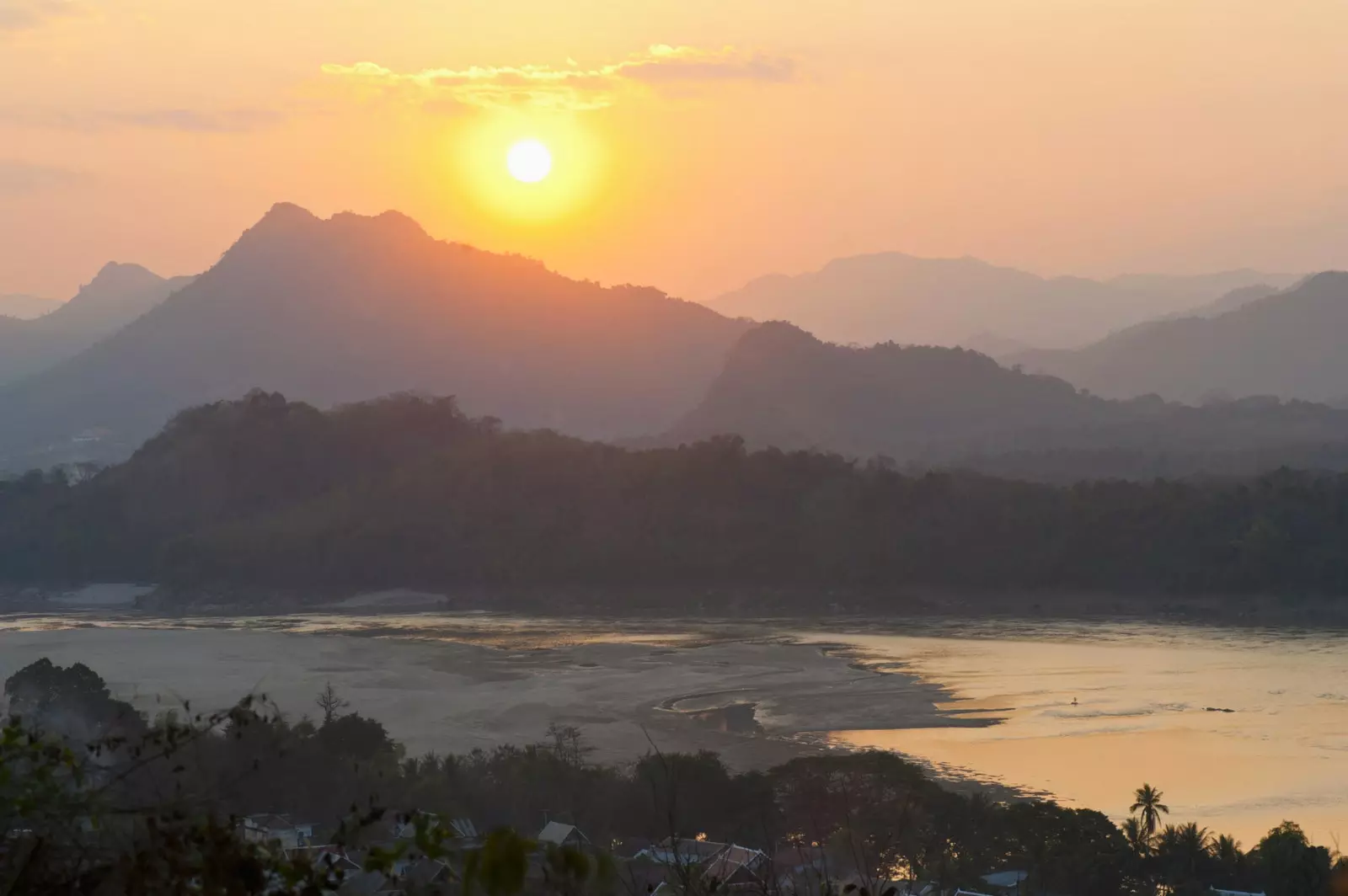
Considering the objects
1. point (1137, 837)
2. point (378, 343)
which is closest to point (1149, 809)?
point (1137, 837)

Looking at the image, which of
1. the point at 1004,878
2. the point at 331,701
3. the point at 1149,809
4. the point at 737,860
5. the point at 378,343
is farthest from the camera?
the point at 378,343

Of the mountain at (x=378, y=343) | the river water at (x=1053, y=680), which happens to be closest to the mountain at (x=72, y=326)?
the mountain at (x=378, y=343)

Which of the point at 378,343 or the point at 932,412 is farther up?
the point at 378,343

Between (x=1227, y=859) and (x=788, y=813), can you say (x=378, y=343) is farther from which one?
(x=1227, y=859)

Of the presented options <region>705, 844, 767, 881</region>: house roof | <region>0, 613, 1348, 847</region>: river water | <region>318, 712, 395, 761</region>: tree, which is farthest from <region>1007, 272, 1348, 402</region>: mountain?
<region>705, 844, 767, 881</region>: house roof

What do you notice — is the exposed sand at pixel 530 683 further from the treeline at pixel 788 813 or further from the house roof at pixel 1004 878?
the house roof at pixel 1004 878

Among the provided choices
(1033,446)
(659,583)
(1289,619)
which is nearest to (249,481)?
(659,583)
